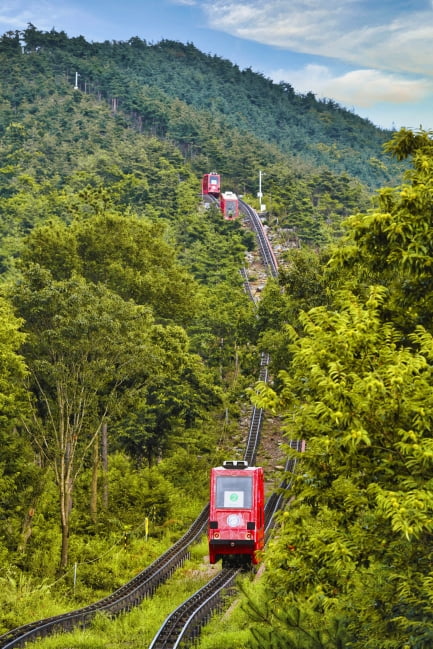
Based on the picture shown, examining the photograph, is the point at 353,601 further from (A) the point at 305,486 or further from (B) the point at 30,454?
(B) the point at 30,454

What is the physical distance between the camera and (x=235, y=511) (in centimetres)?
2648

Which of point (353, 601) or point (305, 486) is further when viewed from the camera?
point (305, 486)

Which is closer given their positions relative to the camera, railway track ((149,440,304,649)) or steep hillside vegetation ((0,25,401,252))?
railway track ((149,440,304,649))

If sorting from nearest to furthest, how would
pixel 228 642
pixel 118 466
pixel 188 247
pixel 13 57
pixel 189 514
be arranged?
1. pixel 228 642
2. pixel 189 514
3. pixel 118 466
4. pixel 188 247
5. pixel 13 57

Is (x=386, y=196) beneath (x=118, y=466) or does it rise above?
above

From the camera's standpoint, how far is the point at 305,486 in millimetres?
11469

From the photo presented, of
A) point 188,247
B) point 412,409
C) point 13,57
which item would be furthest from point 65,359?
point 13,57

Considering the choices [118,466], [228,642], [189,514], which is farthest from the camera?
[118,466]

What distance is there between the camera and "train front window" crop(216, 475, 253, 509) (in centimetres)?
2658

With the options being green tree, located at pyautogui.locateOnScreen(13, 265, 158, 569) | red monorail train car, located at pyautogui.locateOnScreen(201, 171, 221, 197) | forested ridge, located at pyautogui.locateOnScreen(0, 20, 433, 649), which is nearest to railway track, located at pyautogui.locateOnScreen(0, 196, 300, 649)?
forested ridge, located at pyautogui.locateOnScreen(0, 20, 433, 649)

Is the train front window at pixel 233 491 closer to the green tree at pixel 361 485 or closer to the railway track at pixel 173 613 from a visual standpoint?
the railway track at pixel 173 613

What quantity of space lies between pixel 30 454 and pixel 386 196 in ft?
69.3

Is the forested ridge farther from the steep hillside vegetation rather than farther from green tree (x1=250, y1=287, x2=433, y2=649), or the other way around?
the steep hillside vegetation

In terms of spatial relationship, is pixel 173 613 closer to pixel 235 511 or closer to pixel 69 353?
pixel 235 511
